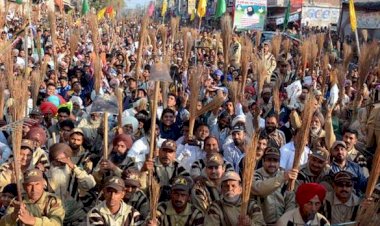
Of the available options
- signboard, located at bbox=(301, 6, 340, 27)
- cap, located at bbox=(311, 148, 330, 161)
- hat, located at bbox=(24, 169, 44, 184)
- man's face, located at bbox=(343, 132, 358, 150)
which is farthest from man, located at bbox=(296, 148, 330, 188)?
signboard, located at bbox=(301, 6, 340, 27)

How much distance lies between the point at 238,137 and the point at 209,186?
4.66 feet

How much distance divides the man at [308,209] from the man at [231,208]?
205 millimetres

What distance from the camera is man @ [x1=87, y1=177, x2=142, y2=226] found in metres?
3.67

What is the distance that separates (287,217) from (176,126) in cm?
284

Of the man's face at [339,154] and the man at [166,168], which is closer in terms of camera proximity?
the man at [166,168]

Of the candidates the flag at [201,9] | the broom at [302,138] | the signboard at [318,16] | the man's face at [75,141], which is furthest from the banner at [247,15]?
the broom at [302,138]

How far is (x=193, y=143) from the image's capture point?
5484 millimetres

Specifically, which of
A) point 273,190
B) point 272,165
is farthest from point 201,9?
point 273,190

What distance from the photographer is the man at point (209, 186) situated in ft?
13.6

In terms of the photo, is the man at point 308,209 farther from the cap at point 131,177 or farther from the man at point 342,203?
the cap at point 131,177

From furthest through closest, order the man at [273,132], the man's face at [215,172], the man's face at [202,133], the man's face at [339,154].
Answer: the man at [273,132] → the man's face at [202,133] → the man's face at [339,154] → the man's face at [215,172]

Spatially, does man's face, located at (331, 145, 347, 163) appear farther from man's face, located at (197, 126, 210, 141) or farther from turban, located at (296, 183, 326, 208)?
man's face, located at (197, 126, 210, 141)

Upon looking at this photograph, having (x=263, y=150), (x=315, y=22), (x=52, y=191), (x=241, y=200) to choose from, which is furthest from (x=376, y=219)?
(x=315, y=22)

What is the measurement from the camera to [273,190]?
13.0 ft
